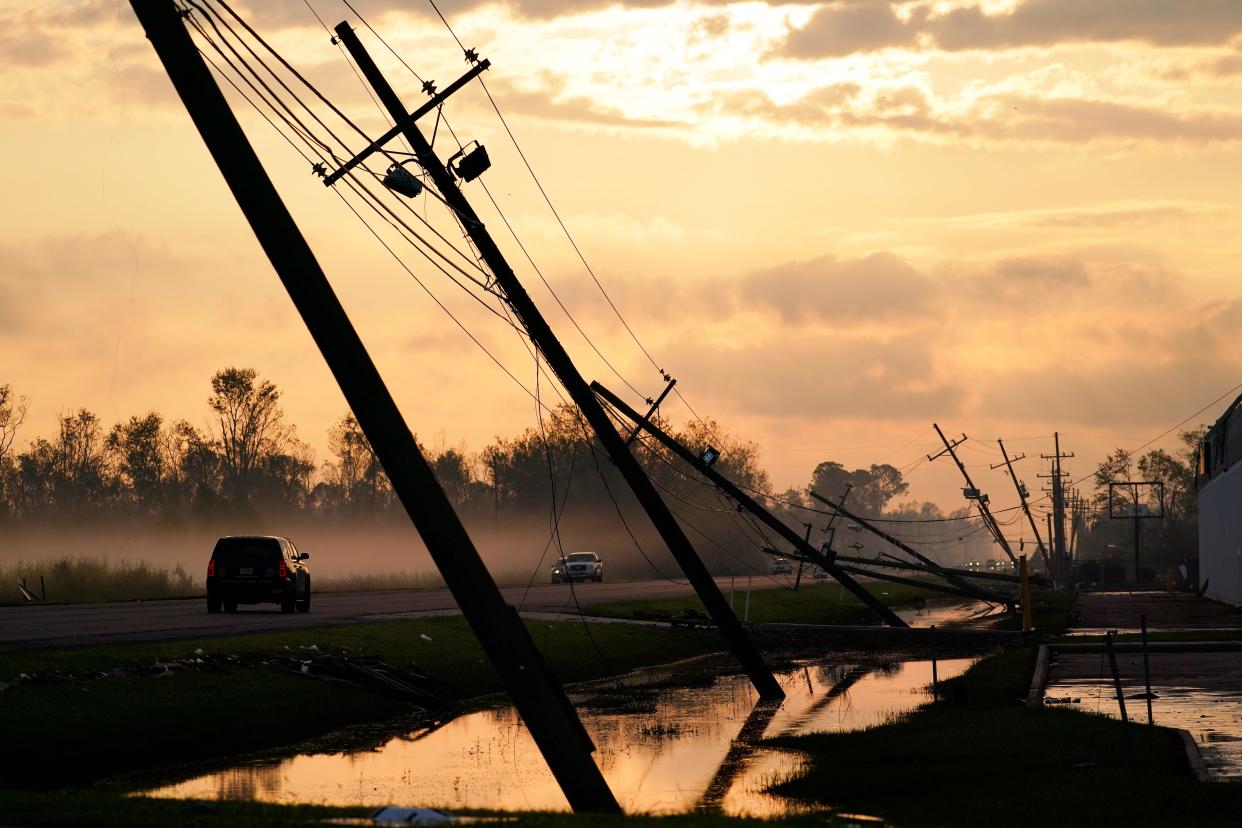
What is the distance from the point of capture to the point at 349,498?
588ft

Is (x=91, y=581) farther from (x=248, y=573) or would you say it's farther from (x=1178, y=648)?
(x=1178, y=648)

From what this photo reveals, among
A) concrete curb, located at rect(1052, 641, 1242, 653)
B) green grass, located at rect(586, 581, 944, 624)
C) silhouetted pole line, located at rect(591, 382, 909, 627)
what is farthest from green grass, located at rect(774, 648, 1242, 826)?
green grass, located at rect(586, 581, 944, 624)

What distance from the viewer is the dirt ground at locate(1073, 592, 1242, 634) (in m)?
49.9

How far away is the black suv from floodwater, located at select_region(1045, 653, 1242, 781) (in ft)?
66.2

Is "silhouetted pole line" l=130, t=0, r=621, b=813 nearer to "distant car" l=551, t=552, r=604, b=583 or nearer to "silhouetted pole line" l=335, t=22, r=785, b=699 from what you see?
"silhouetted pole line" l=335, t=22, r=785, b=699

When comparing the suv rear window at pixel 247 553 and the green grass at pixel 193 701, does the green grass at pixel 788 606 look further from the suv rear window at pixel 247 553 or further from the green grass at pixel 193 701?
the green grass at pixel 193 701

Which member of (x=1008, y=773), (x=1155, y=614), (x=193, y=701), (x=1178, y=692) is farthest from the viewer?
(x=1155, y=614)

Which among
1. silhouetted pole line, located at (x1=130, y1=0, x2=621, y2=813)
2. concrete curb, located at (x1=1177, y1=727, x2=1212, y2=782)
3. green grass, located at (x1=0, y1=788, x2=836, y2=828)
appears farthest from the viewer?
concrete curb, located at (x1=1177, y1=727, x2=1212, y2=782)

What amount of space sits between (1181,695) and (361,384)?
16682mm

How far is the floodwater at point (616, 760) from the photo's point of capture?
18.2 metres

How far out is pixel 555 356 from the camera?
89.9ft

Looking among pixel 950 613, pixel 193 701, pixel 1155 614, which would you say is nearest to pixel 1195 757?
pixel 193 701

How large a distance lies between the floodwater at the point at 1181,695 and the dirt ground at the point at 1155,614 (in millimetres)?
10027

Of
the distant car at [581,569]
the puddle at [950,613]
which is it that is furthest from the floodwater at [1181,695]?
the distant car at [581,569]
